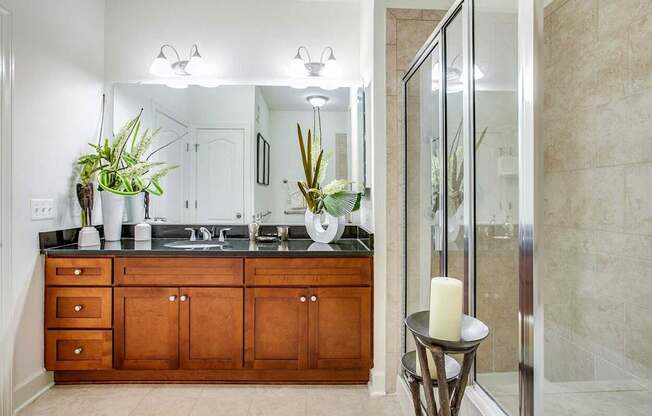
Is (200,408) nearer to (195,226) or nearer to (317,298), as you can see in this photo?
(317,298)

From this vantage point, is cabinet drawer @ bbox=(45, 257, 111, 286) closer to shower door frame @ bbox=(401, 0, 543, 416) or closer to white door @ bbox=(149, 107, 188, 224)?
white door @ bbox=(149, 107, 188, 224)

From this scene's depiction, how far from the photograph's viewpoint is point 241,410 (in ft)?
6.46

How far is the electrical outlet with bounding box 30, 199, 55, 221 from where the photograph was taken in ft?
6.81

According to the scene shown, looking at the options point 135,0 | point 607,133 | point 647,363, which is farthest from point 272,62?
point 647,363

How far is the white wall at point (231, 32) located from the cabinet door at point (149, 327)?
5.43ft

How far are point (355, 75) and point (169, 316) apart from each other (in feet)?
6.93

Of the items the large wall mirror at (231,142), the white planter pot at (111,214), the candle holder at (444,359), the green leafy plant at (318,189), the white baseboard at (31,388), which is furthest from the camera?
the large wall mirror at (231,142)

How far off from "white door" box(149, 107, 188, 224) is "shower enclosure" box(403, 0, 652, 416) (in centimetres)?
168

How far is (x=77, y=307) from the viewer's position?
2135 millimetres

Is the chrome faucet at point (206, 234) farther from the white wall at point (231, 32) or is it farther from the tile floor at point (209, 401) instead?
the white wall at point (231, 32)

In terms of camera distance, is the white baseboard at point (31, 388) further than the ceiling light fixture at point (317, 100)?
No

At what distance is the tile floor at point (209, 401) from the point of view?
1.96m

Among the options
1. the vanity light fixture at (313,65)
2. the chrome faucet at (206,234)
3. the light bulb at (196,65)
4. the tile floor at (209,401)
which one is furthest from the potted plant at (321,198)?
the tile floor at (209,401)

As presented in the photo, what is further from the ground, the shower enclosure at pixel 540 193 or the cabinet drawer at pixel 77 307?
the shower enclosure at pixel 540 193
